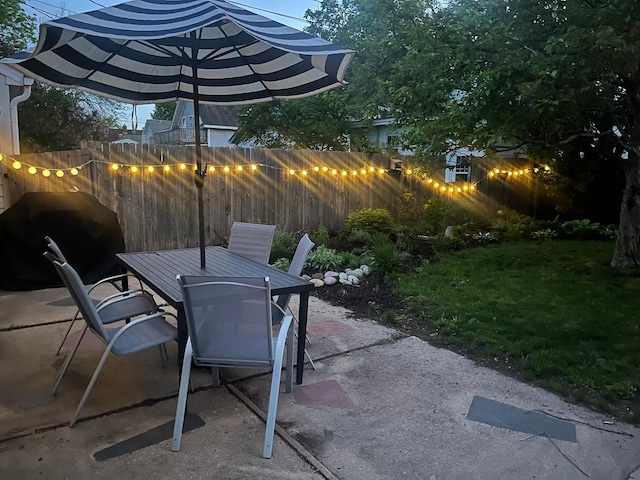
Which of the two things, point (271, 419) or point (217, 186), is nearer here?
point (271, 419)

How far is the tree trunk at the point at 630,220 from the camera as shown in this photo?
6.25 m

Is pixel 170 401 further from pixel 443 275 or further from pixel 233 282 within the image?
pixel 443 275

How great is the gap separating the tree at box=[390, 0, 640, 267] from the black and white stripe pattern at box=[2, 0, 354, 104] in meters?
1.98

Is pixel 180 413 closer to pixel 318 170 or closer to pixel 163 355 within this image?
pixel 163 355

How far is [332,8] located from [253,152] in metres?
10.5

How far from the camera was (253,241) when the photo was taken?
4152 mm

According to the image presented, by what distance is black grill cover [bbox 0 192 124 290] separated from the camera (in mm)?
5078

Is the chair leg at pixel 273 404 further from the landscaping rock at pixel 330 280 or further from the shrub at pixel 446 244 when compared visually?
the shrub at pixel 446 244

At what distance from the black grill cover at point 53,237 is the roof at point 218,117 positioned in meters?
14.4

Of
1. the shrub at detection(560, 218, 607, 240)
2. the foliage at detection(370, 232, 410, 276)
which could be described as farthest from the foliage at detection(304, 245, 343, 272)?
the shrub at detection(560, 218, 607, 240)

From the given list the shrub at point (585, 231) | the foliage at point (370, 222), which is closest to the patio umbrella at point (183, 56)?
the foliage at point (370, 222)

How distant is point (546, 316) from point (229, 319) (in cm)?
335

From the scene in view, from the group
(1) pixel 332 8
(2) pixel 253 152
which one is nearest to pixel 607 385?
(2) pixel 253 152

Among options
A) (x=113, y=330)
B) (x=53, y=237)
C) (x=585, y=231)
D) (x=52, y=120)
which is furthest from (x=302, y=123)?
(x=113, y=330)
